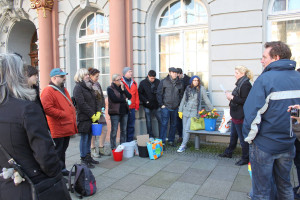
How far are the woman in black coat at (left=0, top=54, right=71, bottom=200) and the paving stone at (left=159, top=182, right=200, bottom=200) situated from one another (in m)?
2.39

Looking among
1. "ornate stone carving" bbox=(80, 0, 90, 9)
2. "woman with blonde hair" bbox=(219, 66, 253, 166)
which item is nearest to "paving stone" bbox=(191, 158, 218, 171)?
"woman with blonde hair" bbox=(219, 66, 253, 166)

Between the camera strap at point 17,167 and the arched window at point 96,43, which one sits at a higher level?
the arched window at point 96,43

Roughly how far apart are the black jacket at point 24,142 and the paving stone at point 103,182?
241 centimetres

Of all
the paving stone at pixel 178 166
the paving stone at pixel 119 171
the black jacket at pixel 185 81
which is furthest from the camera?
the black jacket at pixel 185 81

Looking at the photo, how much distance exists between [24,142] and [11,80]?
0.45 meters

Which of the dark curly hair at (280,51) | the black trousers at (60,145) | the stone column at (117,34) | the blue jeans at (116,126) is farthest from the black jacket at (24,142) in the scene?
the stone column at (117,34)

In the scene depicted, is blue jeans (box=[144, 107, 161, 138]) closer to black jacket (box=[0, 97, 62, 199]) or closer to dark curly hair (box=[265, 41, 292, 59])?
dark curly hair (box=[265, 41, 292, 59])

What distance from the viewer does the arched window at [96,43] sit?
8.77m

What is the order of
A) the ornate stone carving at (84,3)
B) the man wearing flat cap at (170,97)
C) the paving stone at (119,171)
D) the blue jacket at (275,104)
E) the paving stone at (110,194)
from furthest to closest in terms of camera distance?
1. the ornate stone carving at (84,3)
2. the man wearing flat cap at (170,97)
3. the paving stone at (119,171)
4. the paving stone at (110,194)
5. the blue jacket at (275,104)

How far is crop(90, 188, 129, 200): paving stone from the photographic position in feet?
12.7

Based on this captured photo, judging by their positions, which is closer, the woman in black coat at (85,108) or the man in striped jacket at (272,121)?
the man in striped jacket at (272,121)

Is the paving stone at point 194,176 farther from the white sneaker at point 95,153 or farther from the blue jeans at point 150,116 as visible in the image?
the blue jeans at point 150,116


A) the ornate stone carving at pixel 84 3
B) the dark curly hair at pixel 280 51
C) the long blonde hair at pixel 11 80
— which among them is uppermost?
the ornate stone carving at pixel 84 3

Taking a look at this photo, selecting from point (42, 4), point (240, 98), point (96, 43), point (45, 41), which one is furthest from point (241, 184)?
point (42, 4)
